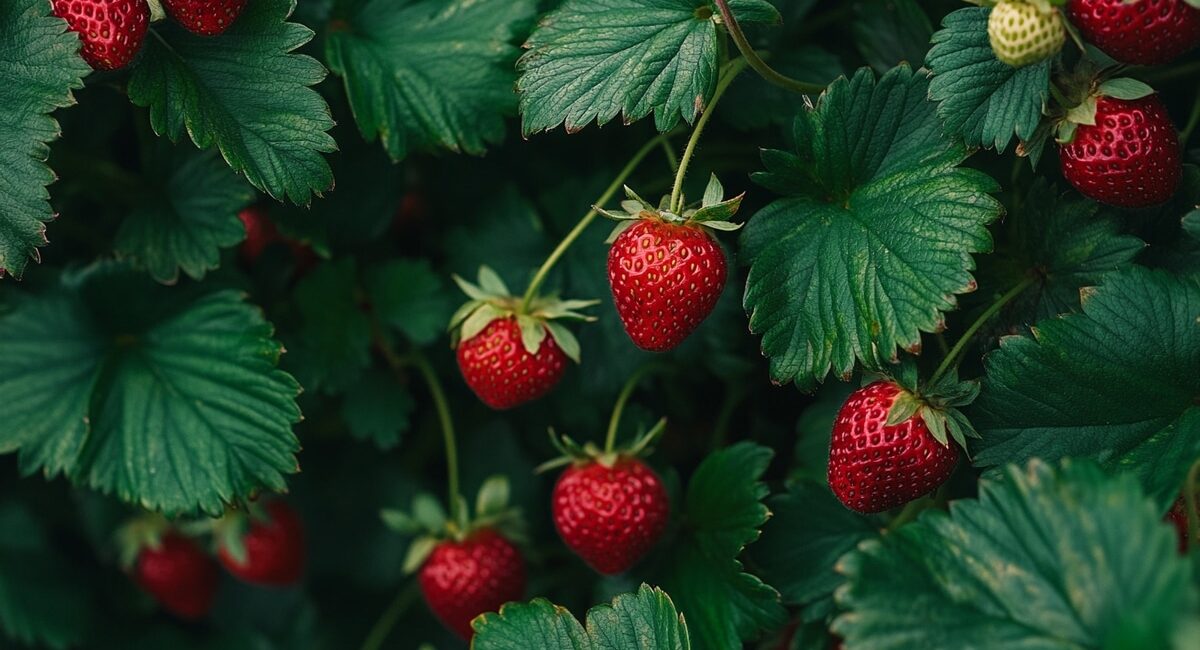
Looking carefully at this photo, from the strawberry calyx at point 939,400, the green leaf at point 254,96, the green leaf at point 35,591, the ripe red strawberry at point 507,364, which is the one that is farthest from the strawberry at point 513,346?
the green leaf at point 35,591

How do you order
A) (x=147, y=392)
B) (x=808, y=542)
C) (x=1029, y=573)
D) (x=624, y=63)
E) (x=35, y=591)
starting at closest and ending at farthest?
1. (x=1029, y=573)
2. (x=624, y=63)
3. (x=808, y=542)
4. (x=147, y=392)
5. (x=35, y=591)

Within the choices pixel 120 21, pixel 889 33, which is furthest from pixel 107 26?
pixel 889 33

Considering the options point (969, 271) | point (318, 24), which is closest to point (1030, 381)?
point (969, 271)

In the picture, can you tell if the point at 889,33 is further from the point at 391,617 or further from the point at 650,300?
the point at 391,617

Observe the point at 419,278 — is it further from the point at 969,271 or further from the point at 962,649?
the point at 962,649

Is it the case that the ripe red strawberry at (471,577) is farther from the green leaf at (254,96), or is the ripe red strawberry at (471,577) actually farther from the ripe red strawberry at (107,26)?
the ripe red strawberry at (107,26)

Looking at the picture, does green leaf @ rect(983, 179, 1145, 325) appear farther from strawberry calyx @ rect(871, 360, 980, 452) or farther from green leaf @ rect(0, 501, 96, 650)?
green leaf @ rect(0, 501, 96, 650)

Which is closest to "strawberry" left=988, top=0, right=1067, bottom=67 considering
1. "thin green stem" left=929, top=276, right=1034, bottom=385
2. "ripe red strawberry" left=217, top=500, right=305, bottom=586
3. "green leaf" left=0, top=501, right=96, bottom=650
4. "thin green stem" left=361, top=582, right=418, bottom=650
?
"thin green stem" left=929, top=276, right=1034, bottom=385
